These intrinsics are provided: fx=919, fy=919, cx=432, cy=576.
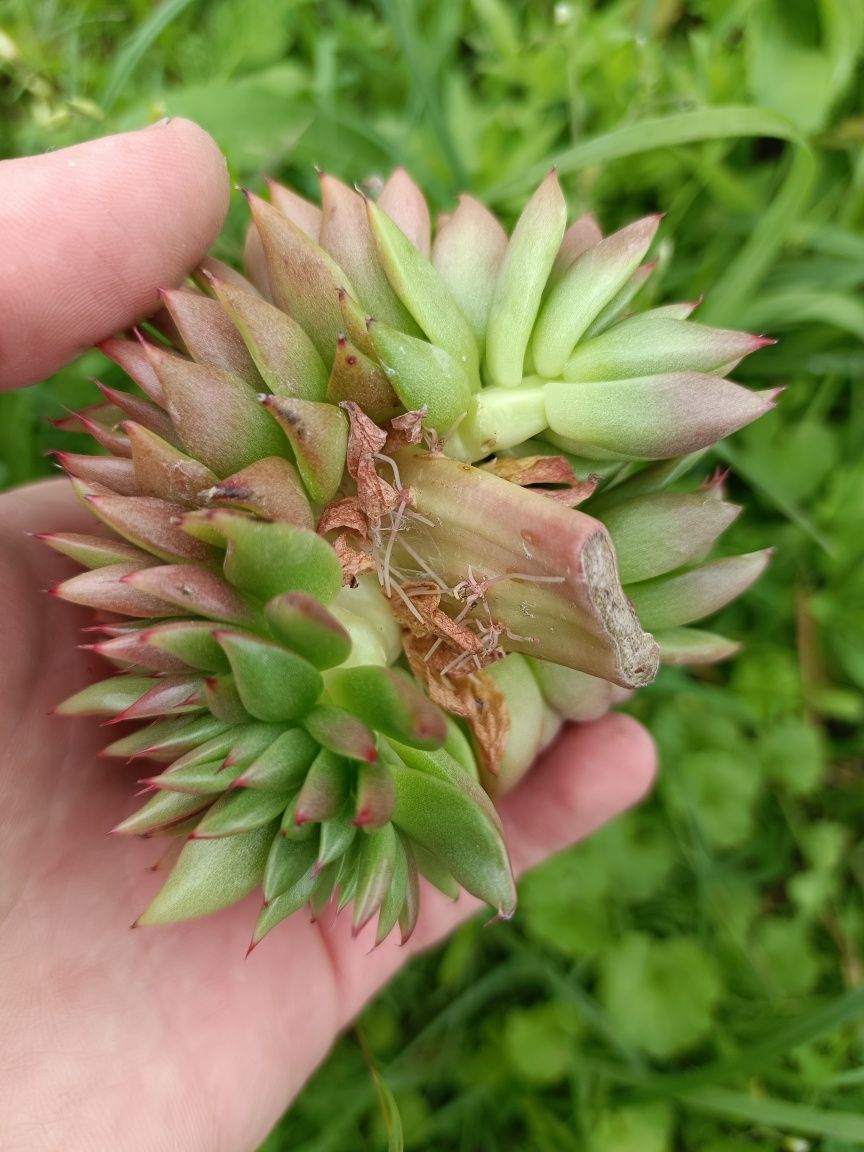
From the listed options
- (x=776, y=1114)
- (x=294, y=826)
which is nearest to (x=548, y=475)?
(x=294, y=826)

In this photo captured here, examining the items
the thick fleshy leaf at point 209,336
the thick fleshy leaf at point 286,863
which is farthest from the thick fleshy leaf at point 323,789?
the thick fleshy leaf at point 209,336

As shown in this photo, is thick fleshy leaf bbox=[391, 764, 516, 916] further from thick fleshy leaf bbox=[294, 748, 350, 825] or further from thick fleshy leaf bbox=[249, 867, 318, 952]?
thick fleshy leaf bbox=[249, 867, 318, 952]

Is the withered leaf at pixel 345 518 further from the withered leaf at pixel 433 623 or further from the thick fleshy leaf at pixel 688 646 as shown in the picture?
the thick fleshy leaf at pixel 688 646

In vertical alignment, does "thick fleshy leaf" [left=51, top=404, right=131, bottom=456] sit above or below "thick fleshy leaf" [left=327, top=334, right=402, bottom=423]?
above

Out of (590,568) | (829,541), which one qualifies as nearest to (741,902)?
(829,541)

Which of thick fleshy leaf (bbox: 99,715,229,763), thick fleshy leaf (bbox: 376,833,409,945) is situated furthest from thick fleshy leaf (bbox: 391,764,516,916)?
thick fleshy leaf (bbox: 99,715,229,763)

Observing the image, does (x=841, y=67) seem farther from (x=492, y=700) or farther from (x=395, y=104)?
(x=492, y=700)

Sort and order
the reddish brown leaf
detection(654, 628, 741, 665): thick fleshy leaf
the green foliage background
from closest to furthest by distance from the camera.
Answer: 1. the reddish brown leaf
2. detection(654, 628, 741, 665): thick fleshy leaf
3. the green foliage background
